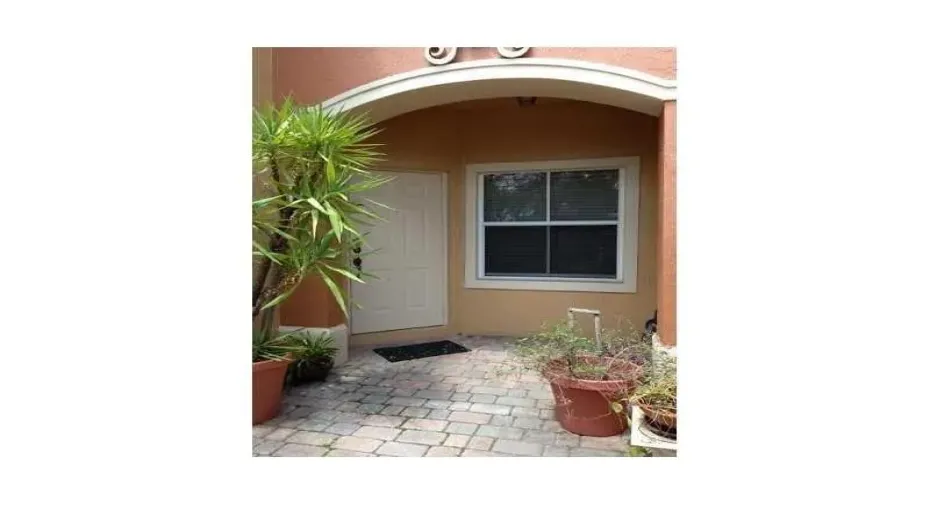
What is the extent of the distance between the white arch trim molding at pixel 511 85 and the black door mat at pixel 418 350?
6.17ft

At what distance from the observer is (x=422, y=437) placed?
8.03ft

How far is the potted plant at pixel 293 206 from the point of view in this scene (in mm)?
2439

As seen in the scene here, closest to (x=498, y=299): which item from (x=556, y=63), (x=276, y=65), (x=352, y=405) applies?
(x=352, y=405)

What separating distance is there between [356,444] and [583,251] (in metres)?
2.64

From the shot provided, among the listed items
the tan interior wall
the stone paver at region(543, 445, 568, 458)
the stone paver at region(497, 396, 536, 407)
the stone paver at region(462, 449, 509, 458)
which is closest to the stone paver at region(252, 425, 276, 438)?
the stone paver at region(462, 449, 509, 458)

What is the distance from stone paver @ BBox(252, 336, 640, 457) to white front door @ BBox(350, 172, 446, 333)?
27.8 inches

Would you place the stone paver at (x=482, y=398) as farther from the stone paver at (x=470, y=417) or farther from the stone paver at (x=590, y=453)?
the stone paver at (x=590, y=453)

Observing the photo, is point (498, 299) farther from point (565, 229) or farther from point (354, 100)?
point (354, 100)

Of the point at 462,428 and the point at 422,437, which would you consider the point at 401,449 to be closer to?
the point at 422,437

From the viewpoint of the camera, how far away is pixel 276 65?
332 centimetres

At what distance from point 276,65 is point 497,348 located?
274 cm

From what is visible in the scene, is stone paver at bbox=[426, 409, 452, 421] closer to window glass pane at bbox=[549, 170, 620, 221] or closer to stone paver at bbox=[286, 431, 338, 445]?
stone paver at bbox=[286, 431, 338, 445]

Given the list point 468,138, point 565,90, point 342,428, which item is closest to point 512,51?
point 565,90

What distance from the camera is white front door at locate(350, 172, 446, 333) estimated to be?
423 cm
